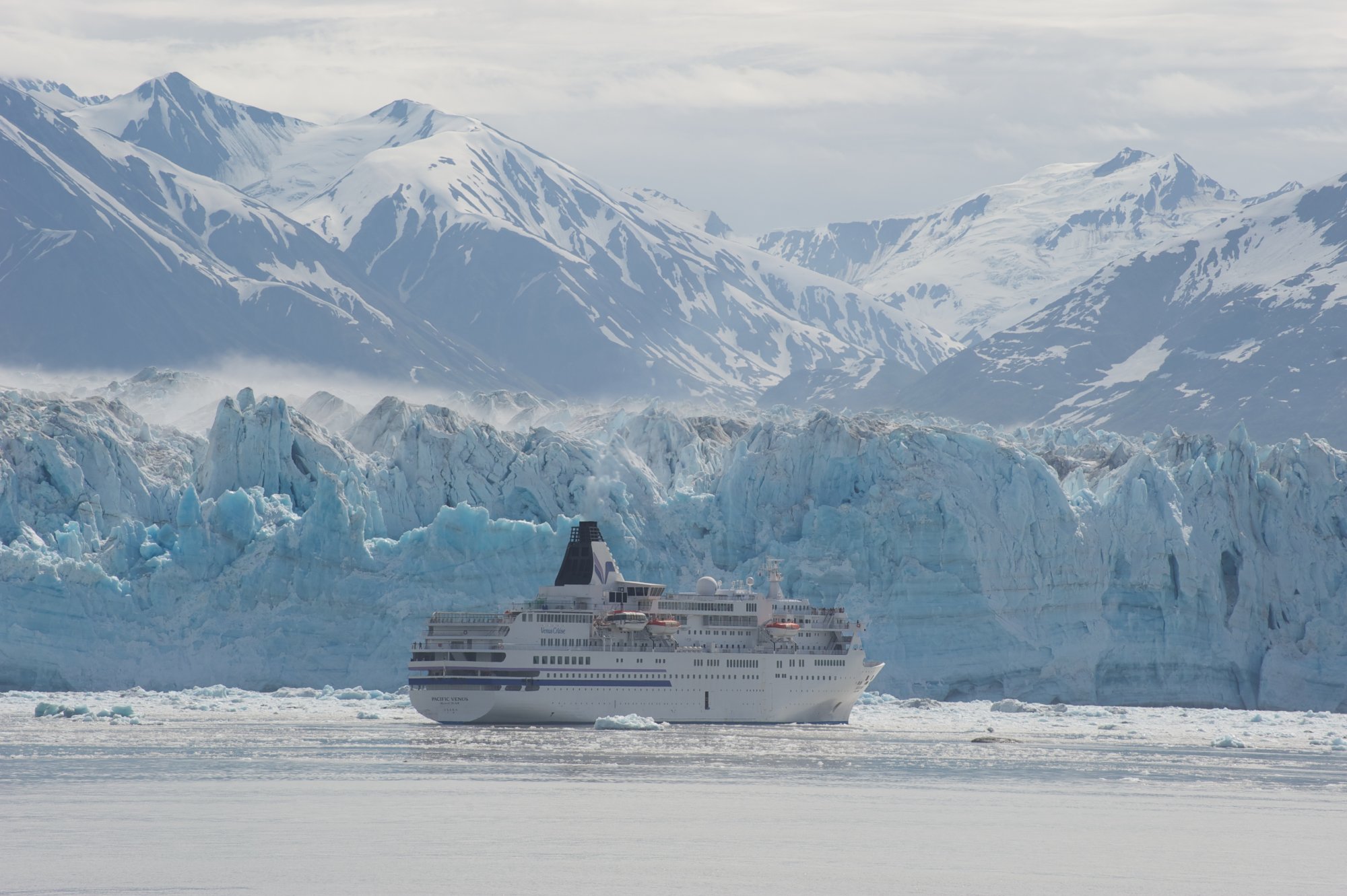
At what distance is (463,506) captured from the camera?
2361 inches

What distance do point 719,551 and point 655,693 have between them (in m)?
11.8

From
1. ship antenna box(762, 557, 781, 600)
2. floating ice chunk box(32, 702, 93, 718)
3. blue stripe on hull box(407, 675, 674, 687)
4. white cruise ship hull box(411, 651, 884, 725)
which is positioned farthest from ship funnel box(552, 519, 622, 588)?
floating ice chunk box(32, 702, 93, 718)

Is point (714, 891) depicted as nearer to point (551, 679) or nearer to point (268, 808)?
point (268, 808)

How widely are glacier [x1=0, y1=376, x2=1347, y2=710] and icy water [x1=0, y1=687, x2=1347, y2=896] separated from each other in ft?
20.3

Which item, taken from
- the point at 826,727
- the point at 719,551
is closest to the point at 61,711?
the point at 826,727

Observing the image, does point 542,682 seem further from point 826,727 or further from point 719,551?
point 719,551

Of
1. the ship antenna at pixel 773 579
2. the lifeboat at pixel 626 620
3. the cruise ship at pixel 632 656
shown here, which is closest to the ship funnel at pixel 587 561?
the cruise ship at pixel 632 656

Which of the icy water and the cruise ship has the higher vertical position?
the cruise ship

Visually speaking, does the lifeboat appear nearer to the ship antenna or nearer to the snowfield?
the snowfield

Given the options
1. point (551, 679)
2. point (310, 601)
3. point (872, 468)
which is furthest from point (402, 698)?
point (872, 468)

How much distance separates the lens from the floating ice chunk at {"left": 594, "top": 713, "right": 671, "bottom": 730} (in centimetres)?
5159

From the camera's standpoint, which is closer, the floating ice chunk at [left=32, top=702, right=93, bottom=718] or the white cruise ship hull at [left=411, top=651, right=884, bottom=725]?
the floating ice chunk at [left=32, top=702, right=93, bottom=718]

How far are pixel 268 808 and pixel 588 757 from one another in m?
11.0

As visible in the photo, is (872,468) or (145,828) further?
(872,468)
